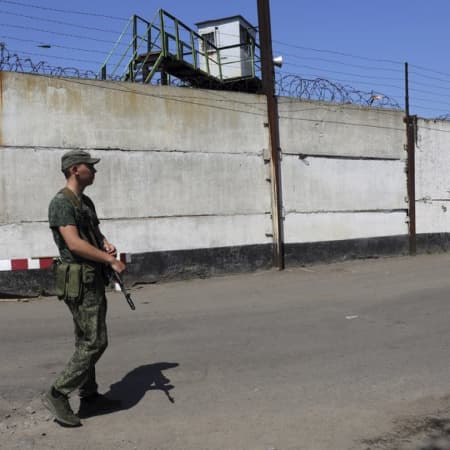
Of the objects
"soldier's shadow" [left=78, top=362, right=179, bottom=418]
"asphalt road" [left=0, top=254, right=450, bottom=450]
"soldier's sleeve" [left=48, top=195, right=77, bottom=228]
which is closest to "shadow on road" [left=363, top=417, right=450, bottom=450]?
"asphalt road" [left=0, top=254, right=450, bottom=450]

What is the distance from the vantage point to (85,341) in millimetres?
4012

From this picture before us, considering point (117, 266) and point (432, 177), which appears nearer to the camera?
point (117, 266)

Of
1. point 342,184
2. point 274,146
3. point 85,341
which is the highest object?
point 274,146

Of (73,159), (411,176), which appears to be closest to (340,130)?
(411,176)

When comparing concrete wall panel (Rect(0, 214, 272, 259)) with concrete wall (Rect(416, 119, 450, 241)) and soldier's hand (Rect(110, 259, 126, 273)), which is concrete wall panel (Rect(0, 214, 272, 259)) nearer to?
concrete wall (Rect(416, 119, 450, 241))

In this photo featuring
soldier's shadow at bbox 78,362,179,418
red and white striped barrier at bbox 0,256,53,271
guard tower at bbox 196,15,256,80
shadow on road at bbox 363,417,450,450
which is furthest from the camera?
guard tower at bbox 196,15,256,80

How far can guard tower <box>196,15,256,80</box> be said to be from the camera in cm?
1592

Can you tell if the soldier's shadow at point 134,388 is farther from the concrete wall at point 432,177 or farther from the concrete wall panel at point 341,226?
the concrete wall at point 432,177

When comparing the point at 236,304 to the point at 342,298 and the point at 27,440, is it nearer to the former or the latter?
the point at 342,298

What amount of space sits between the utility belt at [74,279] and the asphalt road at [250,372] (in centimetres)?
92

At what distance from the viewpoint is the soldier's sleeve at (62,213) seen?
3.93 meters

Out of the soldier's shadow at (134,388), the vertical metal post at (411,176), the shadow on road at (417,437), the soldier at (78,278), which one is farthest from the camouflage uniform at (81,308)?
the vertical metal post at (411,176)

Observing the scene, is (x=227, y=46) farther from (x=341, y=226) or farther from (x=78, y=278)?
(x=78, y=278)

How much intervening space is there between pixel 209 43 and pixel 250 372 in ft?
40.8
